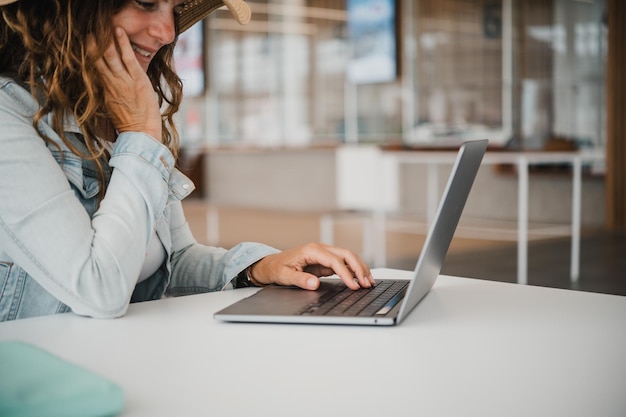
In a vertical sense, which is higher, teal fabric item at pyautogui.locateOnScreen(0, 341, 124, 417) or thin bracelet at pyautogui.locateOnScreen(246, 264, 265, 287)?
teal fabric item at pyautogui.locateOnScreen(0, 341, 124, 417)

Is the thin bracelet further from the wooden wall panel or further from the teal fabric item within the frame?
the wooden wall panel

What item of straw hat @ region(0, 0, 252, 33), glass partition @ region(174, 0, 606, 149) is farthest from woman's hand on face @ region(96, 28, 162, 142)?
glass partition @ region(174, 0, 606, 149)

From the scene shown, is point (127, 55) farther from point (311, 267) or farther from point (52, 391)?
point (52, 391)

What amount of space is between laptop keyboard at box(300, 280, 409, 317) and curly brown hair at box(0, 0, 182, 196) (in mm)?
387

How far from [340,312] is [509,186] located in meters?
7.18

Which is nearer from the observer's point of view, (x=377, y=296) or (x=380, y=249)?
(x=377, y=296)

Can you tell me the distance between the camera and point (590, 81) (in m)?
7.23

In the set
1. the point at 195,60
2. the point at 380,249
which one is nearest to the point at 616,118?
the point at 380,249

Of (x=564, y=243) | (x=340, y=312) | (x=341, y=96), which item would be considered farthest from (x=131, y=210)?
(x=341, y=96)

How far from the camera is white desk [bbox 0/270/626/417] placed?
605 mm

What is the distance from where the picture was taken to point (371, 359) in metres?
0.73

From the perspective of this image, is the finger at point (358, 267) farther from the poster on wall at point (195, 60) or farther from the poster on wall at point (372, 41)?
the poster on wall at point (195, 60)

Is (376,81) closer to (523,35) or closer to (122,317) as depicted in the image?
(523,35)

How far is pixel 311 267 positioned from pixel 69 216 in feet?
1.18
